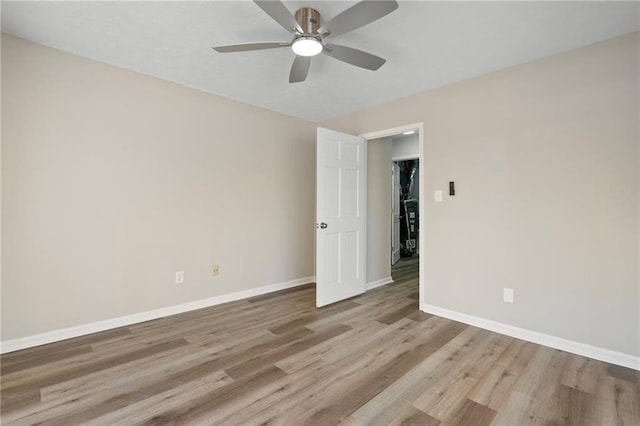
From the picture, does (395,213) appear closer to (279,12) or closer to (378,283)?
(378,283)

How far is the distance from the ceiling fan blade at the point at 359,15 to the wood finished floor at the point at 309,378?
2.18m

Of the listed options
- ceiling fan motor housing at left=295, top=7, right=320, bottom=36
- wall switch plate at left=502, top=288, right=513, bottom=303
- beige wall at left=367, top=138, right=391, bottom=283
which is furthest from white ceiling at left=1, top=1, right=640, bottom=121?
wall switch plate at left=502, top=288, right=513, bottom=303

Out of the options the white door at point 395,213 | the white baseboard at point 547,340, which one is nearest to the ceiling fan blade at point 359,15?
the white baseboard at point 547,340

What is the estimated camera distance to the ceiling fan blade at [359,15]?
156 cm

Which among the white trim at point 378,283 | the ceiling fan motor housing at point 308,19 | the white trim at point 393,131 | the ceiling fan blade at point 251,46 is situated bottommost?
the white trim at point 378,283

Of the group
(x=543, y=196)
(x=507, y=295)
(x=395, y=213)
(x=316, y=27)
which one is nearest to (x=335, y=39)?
(x=316, y=27)

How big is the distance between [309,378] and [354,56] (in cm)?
223

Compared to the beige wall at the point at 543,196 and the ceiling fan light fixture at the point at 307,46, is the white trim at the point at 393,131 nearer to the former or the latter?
the beige wall at the point at 543,196

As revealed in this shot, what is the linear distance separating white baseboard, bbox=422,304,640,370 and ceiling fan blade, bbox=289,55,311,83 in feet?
8.61

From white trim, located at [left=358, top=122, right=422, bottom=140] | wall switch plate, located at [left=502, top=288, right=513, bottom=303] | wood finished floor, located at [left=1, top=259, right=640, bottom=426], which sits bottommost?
wood finished floor, located at [left=1, top=259, right=640, bottom=426]

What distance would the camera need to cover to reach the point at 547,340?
8.02 ft

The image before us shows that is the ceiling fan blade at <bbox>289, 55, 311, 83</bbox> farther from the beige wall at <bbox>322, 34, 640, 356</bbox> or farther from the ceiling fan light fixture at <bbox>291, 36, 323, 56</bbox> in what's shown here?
the beige wall at <bbox>322, 34, 640, 356</bbox>

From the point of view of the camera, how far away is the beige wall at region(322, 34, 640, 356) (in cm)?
217

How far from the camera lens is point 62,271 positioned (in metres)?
2.50
